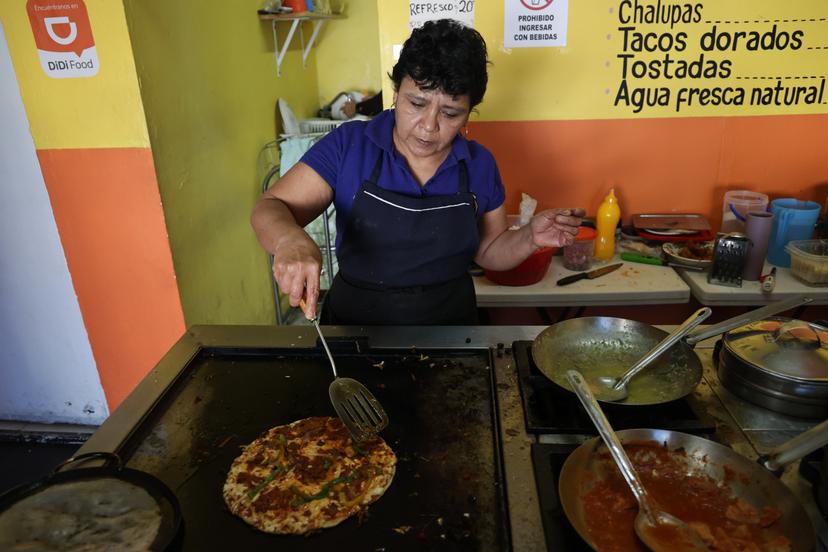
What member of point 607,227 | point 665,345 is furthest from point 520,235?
point 607,227

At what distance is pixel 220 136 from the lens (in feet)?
10.3

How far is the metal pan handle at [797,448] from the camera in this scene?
945 mm

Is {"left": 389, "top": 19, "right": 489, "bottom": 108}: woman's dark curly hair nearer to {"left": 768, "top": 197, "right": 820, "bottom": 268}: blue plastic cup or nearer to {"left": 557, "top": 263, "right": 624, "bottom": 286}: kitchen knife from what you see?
{"left": 557, "top": 263, "right": 624, "bottom": 286}: kitchen knife

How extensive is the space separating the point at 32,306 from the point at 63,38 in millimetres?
1291

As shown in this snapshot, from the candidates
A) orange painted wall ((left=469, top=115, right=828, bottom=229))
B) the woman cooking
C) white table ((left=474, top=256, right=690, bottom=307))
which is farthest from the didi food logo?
white table ((left=474, top=256, right=690, bottom=307))

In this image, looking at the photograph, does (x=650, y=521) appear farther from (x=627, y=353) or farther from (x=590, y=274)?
(x=590, y=274)

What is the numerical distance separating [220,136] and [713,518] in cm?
291

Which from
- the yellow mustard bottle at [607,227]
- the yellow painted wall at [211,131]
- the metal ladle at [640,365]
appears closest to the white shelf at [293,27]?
the yellow painted wall at [211,131]

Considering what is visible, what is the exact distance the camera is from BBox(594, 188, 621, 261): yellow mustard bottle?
2658 millimetres

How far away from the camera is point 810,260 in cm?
236

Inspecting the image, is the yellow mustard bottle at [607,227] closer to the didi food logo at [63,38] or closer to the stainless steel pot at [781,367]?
the stainless steel pot at [781,367]

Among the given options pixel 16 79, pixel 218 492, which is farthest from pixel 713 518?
pixel 16 79

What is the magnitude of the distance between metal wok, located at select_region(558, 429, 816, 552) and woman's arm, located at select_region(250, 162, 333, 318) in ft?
2.13

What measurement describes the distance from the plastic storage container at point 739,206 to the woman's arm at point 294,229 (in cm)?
196
